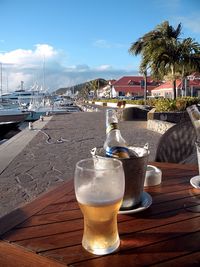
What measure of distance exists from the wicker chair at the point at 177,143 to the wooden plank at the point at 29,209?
1308 millimetres

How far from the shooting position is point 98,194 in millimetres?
901

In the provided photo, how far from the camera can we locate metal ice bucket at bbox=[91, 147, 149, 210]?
111 centimetres

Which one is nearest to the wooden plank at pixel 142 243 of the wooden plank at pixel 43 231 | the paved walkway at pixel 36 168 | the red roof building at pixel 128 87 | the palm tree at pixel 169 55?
the wooden plank at pixel 43 231

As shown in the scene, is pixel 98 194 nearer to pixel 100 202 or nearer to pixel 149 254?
pixel 100 202

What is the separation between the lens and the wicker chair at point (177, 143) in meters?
2.67

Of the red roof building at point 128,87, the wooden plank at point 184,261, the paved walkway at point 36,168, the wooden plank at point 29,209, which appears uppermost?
the red roof building at point 128,87

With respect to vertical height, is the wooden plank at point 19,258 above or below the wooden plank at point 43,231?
below

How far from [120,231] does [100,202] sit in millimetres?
217

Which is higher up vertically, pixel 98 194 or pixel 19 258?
pixel 98 194

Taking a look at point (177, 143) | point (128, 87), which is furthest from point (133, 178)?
point (128, 87)

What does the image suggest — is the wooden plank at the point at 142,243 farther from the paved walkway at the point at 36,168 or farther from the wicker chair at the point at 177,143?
the paved walkway at the point at 36,168

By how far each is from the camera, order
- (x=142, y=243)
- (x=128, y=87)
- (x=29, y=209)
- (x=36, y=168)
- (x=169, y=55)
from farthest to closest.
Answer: (x=128, y=87)
(x=169, y=55)
(x=36, y=168)
(x=29, y=209)
(x=142, y=243)

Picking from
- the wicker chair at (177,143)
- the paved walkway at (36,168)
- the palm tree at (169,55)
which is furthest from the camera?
the palm tree at (169,55)

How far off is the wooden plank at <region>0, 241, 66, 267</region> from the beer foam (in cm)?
20
